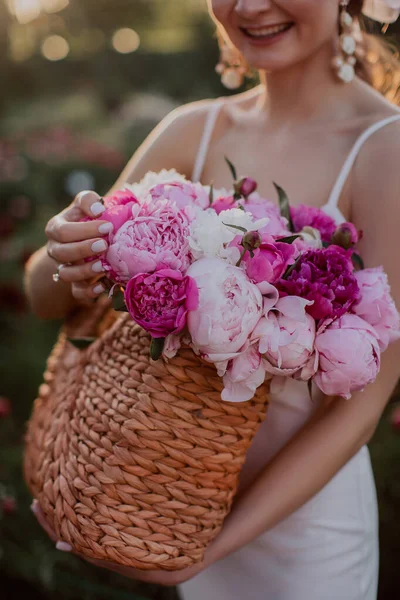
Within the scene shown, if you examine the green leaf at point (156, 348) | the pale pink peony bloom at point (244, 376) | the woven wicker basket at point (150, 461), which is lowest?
the woven wicker basket at point (150, 461)

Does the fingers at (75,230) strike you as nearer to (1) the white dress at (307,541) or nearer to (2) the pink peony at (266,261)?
(2) the pink peony at (266,261)

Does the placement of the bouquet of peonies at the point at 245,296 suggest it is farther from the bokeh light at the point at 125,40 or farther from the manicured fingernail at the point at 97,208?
the bokeh light at the point at 125,40

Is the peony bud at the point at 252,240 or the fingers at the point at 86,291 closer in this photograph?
the peony bud at the point at 252,240

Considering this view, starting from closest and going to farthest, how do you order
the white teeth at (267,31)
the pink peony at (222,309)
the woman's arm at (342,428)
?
the pink peony at (222,309), the woman's arm at (342,428), the white teeth at (267,31)

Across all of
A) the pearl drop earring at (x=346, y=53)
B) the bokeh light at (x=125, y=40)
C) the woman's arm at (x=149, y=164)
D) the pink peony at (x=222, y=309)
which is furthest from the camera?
the bokeh light at (x=125, y=40)

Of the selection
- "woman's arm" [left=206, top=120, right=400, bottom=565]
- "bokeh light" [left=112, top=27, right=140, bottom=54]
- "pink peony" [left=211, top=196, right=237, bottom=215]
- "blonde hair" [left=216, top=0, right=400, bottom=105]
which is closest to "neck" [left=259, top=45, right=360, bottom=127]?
"blonde hair" [left=216, top=0, right=400, bottom=105]

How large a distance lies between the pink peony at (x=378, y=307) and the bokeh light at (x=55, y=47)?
6208 millimetres

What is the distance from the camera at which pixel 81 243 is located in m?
1.30

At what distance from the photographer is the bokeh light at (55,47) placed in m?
6.75

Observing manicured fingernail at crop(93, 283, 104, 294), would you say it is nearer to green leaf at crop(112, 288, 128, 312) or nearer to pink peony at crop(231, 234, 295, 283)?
green leaf at crop(112, 288, 128, 312)

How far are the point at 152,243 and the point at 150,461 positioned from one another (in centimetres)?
43

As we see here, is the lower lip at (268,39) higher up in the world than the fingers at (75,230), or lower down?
higher up

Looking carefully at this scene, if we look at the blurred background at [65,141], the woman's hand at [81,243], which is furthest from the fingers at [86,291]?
the blurred background at [65,141]

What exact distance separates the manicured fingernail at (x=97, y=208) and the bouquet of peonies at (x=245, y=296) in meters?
0.06
